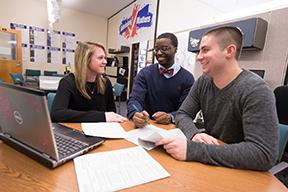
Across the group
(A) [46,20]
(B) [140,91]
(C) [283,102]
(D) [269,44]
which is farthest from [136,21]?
(C) [283,102]

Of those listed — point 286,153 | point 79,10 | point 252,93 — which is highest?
point 79,10

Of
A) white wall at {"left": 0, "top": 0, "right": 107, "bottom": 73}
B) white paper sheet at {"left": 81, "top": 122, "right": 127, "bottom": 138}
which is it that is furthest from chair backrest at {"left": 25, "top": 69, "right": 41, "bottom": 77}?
white paper sheet at {"left": 81, "top": 122, "right": 127, "bottom": 138}

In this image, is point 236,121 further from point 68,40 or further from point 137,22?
point 68,40

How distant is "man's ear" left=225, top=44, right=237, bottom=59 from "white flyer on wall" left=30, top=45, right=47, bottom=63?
656 cm

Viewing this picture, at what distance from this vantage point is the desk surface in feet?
1.72

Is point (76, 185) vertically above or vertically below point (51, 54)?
below

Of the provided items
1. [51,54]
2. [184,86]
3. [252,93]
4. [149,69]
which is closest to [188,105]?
[252,93]

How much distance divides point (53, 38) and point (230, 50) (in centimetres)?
661

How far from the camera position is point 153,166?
2.12 ft

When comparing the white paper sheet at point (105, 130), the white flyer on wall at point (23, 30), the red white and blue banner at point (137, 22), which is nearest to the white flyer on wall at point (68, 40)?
the white flyer on wall at point (23, 30)

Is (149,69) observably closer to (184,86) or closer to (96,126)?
(184,86)

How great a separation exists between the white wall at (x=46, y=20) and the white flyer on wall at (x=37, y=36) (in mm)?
138

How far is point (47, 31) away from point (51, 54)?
0.74 metres

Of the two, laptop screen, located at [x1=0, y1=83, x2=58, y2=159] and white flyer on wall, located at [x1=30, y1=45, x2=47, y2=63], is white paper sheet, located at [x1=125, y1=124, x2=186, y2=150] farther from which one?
white flyer on wall, located at [x1=30, y1=45, x2=47, y2=63]
